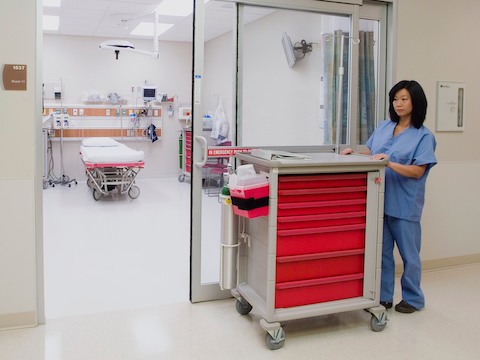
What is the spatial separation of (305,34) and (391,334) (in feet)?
6.93

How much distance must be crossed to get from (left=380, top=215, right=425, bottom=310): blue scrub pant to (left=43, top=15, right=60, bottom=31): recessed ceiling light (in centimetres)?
621

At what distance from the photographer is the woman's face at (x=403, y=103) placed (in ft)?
9.94

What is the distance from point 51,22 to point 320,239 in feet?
21.9

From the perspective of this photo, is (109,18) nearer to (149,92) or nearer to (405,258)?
(149,92)

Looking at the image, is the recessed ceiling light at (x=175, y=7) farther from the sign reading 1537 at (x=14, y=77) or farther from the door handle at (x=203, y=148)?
the sign reading 1537 at (x=14, y=77)

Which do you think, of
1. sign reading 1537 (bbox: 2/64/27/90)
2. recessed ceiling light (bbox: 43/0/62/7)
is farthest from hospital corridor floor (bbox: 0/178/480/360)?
recessed ceiling light (bbox: 43/0/62/7)

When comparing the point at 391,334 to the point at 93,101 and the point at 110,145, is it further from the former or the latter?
the point at 93,101

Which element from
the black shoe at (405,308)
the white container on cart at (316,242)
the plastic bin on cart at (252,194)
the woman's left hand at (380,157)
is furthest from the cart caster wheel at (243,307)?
the woman's left hand at (380,157)

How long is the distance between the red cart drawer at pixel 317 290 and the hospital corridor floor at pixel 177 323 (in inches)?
8.5

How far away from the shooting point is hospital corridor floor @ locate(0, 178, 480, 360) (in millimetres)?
2648

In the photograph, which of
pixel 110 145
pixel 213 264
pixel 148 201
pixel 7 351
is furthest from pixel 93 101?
pixel 7 351

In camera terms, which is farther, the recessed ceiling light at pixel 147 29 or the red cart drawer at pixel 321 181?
the recessed ceiling light at pixel 147 29

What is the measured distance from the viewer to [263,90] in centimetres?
341

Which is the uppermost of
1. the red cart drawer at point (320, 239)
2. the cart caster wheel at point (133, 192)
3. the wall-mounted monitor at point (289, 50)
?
the wall-mounted monitor at point (289, 50)
